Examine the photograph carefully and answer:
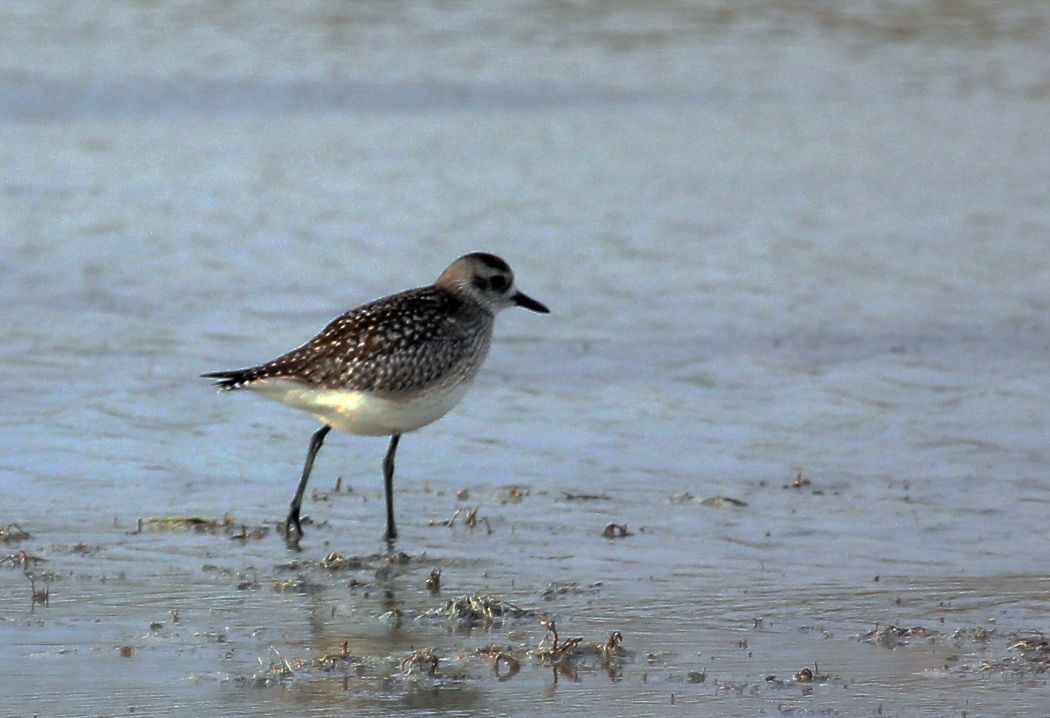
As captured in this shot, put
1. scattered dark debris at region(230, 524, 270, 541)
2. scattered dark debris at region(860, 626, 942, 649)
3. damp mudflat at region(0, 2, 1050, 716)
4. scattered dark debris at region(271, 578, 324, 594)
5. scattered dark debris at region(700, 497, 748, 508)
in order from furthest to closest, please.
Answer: scattered dark debris at region(700, 497, 748, 508)
scattered dark debris at region(230, 524, 270, 541)
scattered dark debris at region(271, 578, 324, 594)
scattered dark debris at region(860, 626, 942, 649)
damp mudflat at region(0, 2, 1050, 716)

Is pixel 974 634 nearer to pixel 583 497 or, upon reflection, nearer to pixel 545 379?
pixel 583 497

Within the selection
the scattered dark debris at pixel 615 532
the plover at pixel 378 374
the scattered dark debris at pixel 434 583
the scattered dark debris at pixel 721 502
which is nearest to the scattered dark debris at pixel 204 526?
the plover at pixel 378 374

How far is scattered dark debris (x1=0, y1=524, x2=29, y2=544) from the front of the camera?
777 cm

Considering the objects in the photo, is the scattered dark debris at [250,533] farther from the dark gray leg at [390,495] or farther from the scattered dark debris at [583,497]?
the scattered dark debris at [583,497]

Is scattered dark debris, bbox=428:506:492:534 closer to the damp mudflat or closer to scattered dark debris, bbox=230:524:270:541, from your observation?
the damp mudflat

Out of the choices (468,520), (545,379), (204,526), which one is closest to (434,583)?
(468,520)

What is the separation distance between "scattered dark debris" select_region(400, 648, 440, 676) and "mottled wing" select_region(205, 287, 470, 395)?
2.57 meters

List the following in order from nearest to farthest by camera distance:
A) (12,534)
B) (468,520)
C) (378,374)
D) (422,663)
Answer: (422,663) → (12,534) → (468,520) → (378,374)

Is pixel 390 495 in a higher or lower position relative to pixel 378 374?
lower

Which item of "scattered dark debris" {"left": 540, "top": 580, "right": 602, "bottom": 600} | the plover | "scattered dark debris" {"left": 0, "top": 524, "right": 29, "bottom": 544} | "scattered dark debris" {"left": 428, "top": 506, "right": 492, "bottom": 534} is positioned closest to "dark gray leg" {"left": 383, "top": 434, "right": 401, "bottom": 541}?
the plover

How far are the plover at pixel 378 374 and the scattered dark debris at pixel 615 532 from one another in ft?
2.93

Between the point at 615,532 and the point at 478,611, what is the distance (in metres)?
1.55

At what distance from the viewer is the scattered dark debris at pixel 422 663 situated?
19.9ft

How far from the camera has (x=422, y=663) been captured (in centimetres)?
610
